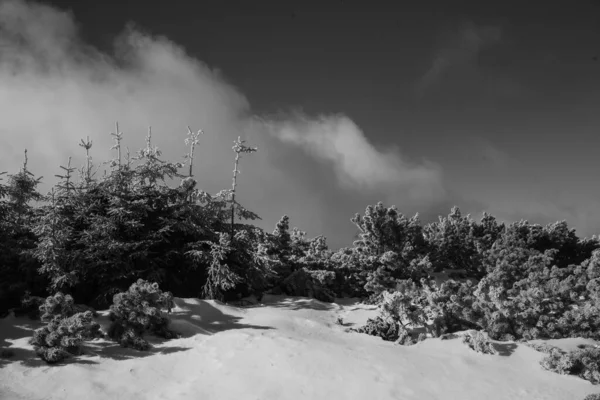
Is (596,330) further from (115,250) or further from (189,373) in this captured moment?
(115,250)

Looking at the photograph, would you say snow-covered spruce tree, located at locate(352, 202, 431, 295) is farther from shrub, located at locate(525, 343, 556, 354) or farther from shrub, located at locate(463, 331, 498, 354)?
shrub, located at locate(525, 343, 556, 354)

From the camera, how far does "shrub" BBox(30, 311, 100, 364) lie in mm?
8930

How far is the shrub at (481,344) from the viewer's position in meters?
10.7

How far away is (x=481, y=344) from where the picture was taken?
35.4 ft

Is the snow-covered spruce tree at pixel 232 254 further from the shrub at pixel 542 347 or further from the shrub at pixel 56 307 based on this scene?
the shrub at pixel 542 347

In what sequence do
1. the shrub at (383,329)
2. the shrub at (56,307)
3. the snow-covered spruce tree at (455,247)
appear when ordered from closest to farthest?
the shrub at (56,307), the shrub at (383,329), the snow-covered spruce tree at (455,247)

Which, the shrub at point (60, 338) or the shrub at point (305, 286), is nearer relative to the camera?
the shrub at point (60, 338)

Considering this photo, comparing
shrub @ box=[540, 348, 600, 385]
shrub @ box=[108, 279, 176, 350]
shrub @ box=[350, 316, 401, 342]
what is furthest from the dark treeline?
shrub @ box=[108, 279, 176, 350]

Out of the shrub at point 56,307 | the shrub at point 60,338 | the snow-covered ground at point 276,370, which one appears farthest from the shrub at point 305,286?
the shrub at point 60,338

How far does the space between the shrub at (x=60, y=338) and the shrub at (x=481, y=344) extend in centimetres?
1139

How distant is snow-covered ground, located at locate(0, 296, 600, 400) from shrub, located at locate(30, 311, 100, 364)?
10.4 inches

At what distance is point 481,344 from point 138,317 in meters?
10.6

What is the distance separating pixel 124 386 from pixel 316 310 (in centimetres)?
1001

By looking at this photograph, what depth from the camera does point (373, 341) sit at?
12.0m
